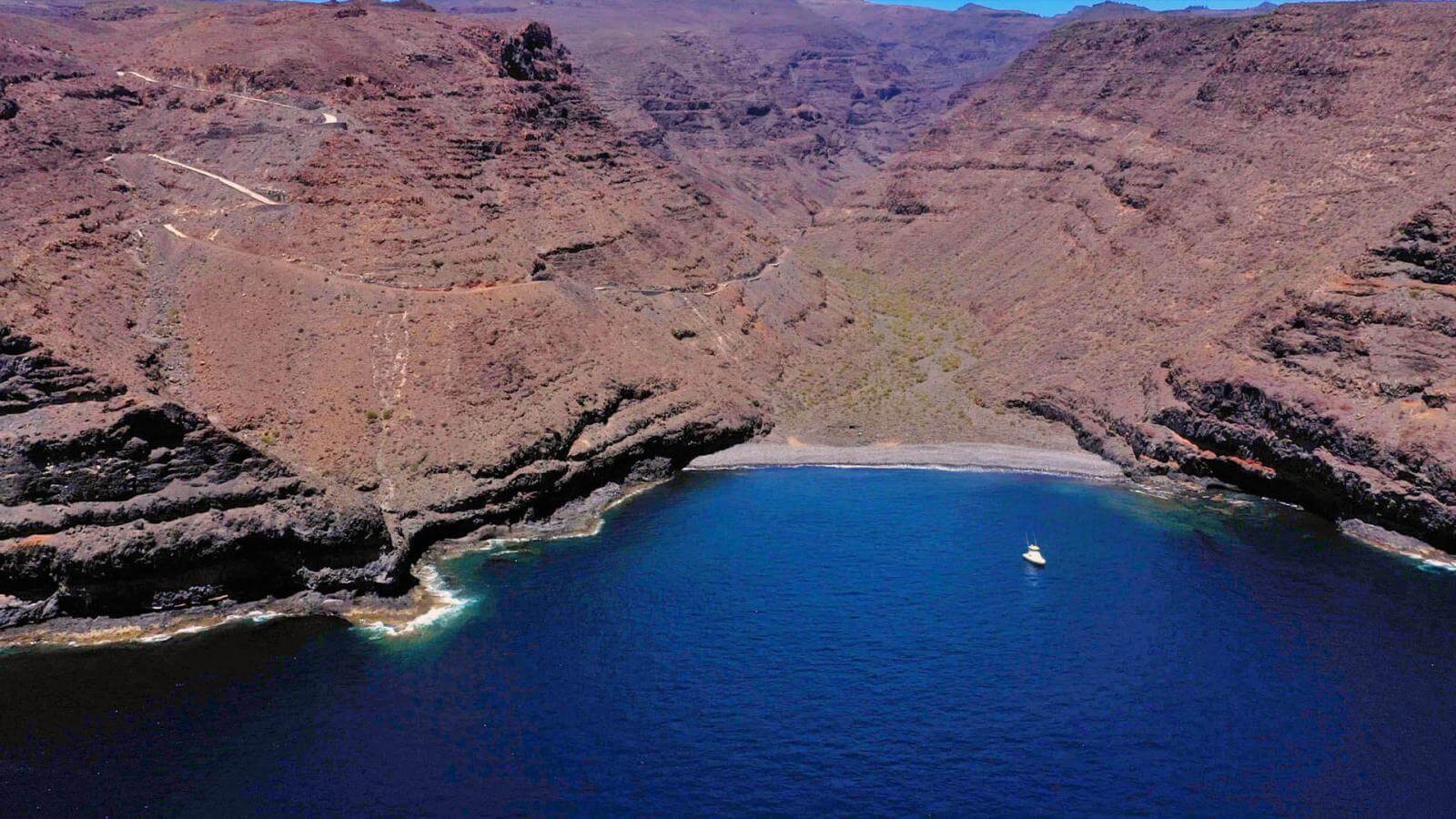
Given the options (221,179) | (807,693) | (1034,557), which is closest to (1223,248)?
(1034,557)

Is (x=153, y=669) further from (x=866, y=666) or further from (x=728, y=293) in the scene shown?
(x=728, y=293)

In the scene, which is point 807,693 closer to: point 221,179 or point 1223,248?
point 221,179

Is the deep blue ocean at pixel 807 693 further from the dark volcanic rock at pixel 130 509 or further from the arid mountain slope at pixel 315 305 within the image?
the arid mountain slope at pixel 315 305

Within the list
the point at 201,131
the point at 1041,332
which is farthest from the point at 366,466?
the point at 1041,332

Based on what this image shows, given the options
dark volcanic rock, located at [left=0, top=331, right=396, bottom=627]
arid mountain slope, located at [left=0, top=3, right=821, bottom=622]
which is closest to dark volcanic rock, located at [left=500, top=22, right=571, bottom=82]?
arid mountain slope, located at [left=0, top=3, right=821, bottom=622]

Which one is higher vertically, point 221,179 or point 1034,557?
point 221,179

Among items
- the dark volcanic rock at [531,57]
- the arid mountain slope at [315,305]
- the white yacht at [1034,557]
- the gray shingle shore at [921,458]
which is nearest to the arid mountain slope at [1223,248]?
the gray shingle shore at [921,458]

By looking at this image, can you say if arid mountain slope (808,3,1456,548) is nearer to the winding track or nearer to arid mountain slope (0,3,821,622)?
arid mountain slope (0,3,821,622)
